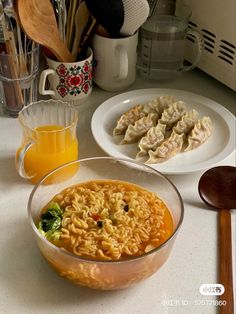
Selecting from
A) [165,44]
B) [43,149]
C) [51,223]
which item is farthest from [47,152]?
[165,44]

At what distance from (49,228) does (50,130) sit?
0.76ft

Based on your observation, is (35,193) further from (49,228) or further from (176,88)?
(176,88)

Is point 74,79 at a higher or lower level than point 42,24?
lower

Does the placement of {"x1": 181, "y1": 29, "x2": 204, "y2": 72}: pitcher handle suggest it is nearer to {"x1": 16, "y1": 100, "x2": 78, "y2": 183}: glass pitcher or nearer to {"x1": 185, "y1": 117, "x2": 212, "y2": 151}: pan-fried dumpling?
{"x1": 185, "y1": 117, "x2": 212, "y2": 151}: pan-fried dumpling

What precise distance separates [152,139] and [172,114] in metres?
0.09

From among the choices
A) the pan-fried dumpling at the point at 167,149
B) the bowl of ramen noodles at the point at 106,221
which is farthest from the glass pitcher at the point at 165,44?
the bowl of ramen noodles at the point at 106,221

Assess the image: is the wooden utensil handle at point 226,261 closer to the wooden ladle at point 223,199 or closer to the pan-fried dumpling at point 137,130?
the wooden ladle at point 223,199

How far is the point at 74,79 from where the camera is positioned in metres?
1.05

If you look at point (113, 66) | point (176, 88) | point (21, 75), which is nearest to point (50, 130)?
point (21, 75)

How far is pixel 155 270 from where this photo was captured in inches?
28.0

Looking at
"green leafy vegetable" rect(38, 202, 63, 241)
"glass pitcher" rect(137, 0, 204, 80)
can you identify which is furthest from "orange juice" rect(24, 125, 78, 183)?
"glass pitcher" rect(137, 0, 204, 80)

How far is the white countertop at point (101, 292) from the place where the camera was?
71 centimetres

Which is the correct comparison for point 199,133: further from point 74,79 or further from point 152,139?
point 74,79

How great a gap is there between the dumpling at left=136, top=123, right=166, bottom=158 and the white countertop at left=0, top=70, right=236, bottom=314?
7 cm
